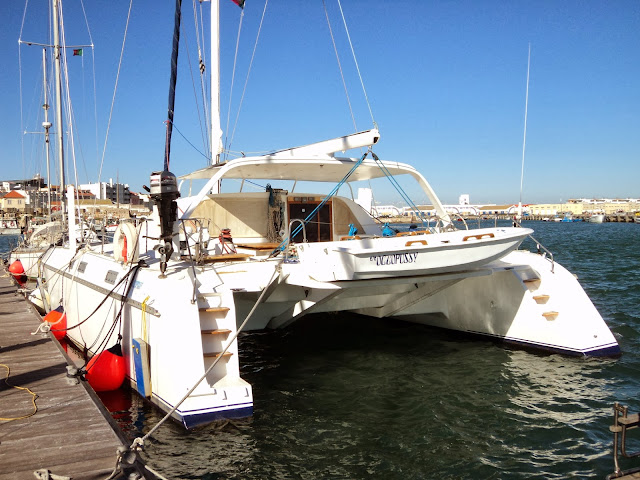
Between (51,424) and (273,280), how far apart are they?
304cm

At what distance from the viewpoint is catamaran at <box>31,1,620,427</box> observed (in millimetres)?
6012

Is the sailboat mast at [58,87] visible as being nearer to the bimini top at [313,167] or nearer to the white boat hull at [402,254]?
the bimini top at [313,167]

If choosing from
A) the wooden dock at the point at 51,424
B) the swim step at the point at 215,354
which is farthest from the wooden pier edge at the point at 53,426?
the swim step at the point at 215,354

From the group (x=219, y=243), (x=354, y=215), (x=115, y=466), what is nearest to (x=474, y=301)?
(x=354, y=215)

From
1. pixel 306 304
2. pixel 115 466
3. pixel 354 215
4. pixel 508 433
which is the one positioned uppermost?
pixel 354 215

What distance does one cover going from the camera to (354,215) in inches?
441

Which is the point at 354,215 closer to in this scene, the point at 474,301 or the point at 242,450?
the point at 474,301

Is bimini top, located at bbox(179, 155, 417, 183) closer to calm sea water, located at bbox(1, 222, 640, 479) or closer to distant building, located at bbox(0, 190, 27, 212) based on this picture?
calm sea water, located at bbox(1, 222, 640, 479)

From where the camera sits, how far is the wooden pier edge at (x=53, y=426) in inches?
162

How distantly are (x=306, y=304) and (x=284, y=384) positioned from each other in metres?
1.26

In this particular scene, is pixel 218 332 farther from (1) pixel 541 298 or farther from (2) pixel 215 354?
(1) pixel 541 298

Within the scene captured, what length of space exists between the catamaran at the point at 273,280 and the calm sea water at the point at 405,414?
0.44m

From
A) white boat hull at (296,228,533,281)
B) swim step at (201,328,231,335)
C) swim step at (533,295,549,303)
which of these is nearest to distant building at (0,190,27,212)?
swim step at (201,328,231,335)

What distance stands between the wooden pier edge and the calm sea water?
637 millimetres
